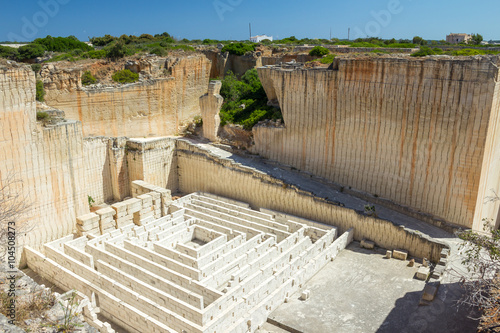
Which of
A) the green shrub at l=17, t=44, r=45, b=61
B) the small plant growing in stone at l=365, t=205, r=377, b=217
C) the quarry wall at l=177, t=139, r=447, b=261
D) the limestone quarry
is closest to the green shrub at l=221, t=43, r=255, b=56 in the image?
the limestone quarry

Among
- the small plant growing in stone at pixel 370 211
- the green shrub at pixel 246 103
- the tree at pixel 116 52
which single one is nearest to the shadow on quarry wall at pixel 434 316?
the small plant growing in stone at pixel 370 211

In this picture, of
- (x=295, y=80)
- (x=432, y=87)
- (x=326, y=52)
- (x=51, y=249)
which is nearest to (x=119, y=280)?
(x=51, y=249)

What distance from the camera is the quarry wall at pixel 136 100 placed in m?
17.6

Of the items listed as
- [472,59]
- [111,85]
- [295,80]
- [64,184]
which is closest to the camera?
[472,59]

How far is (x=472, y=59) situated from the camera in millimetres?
12648

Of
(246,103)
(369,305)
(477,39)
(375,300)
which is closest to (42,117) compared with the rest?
(246,103)

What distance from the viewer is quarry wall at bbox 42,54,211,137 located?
693 inches

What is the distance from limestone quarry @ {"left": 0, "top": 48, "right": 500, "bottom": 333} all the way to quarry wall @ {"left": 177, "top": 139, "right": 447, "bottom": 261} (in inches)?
2.2

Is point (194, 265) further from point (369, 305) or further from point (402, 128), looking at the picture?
point (402, 128)

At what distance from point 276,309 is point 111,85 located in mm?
13281

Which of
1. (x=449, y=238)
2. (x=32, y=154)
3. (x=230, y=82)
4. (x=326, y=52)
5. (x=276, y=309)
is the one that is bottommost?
(x=276, y=309)

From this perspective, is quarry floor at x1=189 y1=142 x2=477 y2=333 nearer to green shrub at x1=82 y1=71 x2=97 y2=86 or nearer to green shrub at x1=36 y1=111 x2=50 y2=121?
green shrub at x1=36 y1=111 x2=50 y2=121

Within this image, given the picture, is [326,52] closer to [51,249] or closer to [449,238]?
[449,238]

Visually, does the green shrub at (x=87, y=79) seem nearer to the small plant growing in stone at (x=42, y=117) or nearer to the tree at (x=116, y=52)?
the tree at (x=116, y=52)
